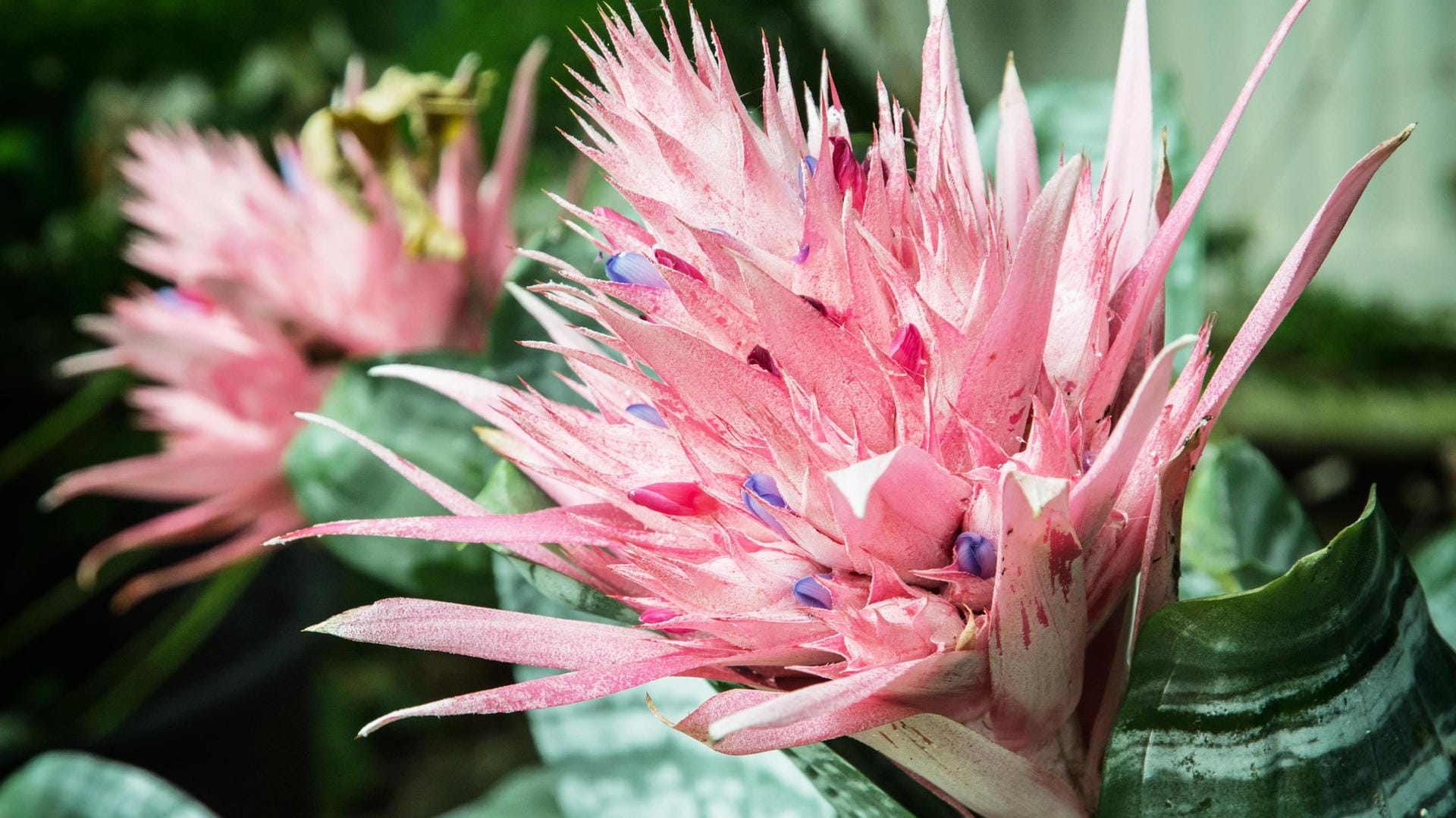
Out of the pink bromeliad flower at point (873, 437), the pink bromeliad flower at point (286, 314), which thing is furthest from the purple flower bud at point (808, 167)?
the pink bromeliad flower at point (286, 314)

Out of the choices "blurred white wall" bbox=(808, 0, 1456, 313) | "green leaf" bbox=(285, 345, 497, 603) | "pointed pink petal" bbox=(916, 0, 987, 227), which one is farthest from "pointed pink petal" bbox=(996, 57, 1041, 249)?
"blurred white wall" bbox=(808, 0, 1456, 313)

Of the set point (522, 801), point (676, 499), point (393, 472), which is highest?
point (676, 499)

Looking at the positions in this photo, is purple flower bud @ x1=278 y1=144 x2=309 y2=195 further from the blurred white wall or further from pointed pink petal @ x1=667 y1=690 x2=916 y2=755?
the blurred white wall

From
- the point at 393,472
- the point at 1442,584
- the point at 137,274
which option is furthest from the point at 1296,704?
the point at 137,274

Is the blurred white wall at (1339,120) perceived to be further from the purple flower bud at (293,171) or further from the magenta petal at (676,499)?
the magenta petal at (676,499)

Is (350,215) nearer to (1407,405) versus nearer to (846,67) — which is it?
(846,67)

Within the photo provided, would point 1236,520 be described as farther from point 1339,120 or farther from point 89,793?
point 1339,120

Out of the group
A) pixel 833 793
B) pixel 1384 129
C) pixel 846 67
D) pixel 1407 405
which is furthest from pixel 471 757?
pixel 1384 129
